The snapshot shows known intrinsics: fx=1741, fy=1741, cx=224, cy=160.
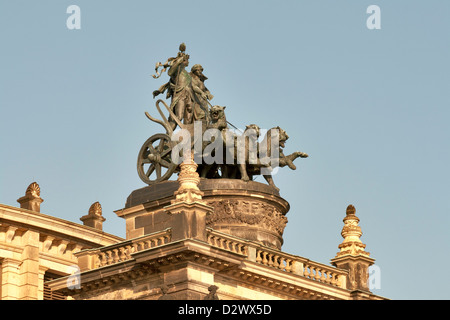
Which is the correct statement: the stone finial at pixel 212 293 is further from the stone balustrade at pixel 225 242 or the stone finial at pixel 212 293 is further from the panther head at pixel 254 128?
the panther head at pixel 254 128

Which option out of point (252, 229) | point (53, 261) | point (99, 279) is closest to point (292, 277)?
point (252, 229)

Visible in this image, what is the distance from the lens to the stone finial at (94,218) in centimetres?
7600

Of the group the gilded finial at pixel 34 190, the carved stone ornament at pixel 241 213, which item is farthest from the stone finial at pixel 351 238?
the gilded finial at pixel 34 190

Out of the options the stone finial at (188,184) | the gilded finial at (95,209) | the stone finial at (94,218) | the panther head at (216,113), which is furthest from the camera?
the gilded finial at (95,209)

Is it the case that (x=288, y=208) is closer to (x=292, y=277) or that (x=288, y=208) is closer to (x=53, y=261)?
(x=292, y=277)

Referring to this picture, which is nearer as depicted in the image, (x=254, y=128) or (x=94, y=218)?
(x=254, y=128)

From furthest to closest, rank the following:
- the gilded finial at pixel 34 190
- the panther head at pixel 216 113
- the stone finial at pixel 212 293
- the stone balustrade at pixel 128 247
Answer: the gilded finial at pixel 34 190
the panther head at pixel 216 113
the stone balustrade at pixel 128 247
the stone finial at pixel 212 293

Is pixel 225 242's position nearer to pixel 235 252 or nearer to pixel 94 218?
pixel 235 252

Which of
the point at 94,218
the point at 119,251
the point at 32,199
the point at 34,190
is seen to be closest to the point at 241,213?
the point at 119,251

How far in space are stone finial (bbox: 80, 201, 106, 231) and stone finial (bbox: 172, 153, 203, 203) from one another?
1604cm

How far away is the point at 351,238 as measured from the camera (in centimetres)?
6562

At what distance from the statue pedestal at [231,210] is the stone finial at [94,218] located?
37.1 feet

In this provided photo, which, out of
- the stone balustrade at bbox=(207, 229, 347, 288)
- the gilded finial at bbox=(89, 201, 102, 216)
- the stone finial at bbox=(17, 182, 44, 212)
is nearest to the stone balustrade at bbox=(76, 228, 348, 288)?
the stone balustrade at bbox=(207, 229, 347, 288)

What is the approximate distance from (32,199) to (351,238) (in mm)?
15244
